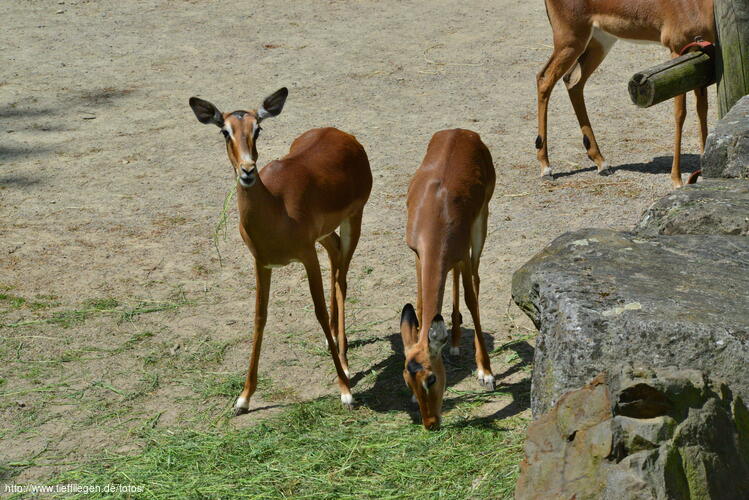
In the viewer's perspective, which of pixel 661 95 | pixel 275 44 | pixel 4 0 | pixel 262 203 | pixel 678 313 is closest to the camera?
pixel 678 313

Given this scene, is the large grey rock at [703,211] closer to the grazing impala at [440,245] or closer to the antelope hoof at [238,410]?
the grazing impala at [440,245]

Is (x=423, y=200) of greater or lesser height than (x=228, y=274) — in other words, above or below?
above

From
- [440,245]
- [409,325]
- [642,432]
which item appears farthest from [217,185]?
[642,432]

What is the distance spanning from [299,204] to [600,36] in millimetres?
4800

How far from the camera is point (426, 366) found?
4867 mm

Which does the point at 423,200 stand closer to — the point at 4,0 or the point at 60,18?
the point at 60,18

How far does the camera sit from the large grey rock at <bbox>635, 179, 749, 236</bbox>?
180 inches

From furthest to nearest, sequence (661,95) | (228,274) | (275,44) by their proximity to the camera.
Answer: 1. (275,44)
2. (228,274)
3. (661,95)

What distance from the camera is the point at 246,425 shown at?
532 cm

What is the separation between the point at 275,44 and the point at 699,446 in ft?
33.4

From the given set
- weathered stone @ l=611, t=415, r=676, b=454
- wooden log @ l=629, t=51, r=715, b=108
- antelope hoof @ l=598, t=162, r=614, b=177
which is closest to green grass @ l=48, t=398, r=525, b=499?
weathered stone @ l=611, t=415, r=676, b=454

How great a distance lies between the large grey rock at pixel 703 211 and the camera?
4.58m

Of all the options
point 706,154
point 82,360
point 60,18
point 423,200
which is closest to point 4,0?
point 60,18

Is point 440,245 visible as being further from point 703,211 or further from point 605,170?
point 605,170
